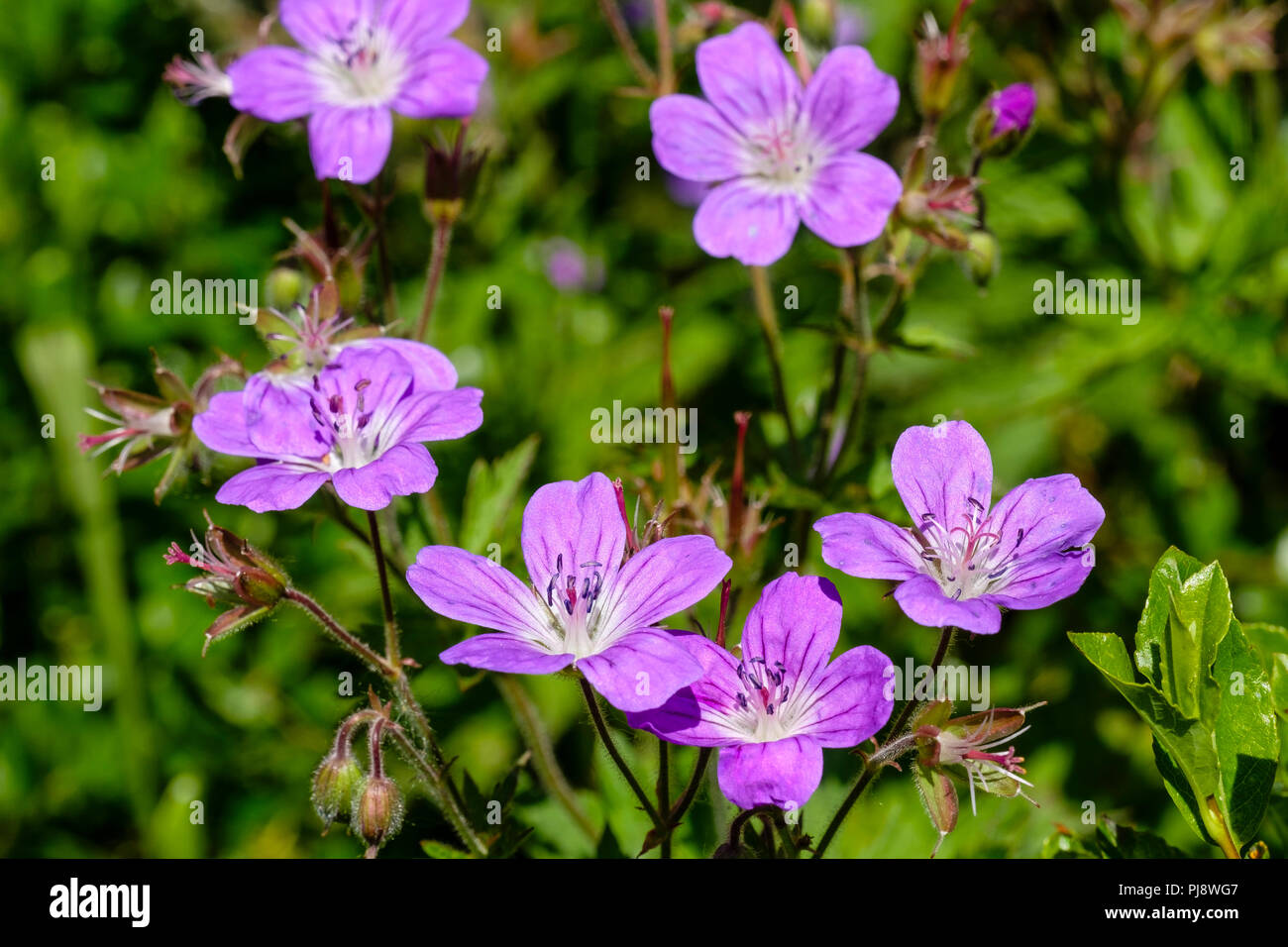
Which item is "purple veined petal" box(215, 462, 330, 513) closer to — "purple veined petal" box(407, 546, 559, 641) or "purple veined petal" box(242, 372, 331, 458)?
"purple veined petal" box(242, 372, 331, 458)

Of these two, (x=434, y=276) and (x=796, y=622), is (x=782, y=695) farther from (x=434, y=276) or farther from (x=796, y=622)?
(x=434, y=276)

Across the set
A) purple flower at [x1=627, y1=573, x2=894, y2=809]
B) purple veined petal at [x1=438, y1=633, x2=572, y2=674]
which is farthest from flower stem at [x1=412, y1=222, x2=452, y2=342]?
purple flower at [x1=627, y1=573, x2=894, y2=809]

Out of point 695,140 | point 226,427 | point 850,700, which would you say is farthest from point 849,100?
point 226,427

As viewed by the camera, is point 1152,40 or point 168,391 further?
point 1152,40

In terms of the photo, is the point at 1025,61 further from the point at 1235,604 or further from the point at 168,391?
the point at 168,391
